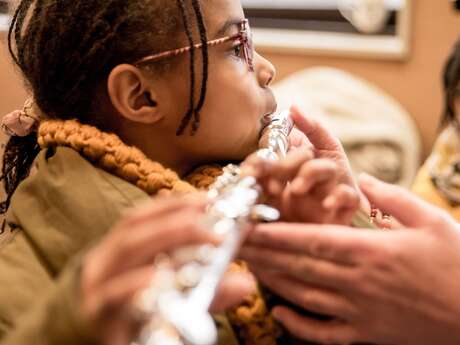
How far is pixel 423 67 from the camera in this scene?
2.41 meters

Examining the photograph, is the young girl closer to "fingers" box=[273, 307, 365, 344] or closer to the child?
"fingers" box=[273, 307, 365, 344]

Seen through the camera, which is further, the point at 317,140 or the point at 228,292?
the point at 317,140

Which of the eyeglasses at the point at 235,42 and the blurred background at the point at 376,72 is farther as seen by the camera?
the blurred background at the point at 376,72

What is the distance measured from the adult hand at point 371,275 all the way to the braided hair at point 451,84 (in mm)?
1317

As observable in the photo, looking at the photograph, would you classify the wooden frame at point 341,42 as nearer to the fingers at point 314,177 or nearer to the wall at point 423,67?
the wall at point 423,67

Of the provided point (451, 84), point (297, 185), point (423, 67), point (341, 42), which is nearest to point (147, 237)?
point (297, 185)

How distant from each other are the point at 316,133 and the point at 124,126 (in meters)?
0.28

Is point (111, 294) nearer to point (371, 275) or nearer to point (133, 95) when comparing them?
point (371, 275)

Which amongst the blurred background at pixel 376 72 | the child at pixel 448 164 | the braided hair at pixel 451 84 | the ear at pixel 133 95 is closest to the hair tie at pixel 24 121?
the ear at pixel 133 95

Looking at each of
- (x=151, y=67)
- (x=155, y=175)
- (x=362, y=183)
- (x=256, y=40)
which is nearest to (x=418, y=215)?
(x=362, y=183)

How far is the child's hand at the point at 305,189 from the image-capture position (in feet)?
2.16

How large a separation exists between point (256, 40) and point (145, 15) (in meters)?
1.97

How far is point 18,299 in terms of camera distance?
2.28 feet

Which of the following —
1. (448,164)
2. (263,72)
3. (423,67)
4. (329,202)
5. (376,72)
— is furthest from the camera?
(376,72)
